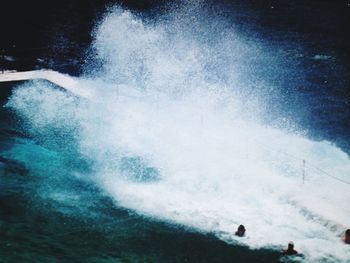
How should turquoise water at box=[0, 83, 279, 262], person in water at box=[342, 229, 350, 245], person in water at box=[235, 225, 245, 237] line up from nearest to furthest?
1. turquoise water at box=[0, 83, 279, 262]
2. person in water at box=[342, 229, 350, 245]
3. person in water at box=[235, 225, 245, 237]

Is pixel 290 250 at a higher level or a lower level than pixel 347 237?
lower

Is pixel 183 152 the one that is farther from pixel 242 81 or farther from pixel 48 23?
pixel 48 23

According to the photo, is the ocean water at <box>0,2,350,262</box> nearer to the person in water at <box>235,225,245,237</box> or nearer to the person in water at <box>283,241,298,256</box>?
the person in water at <box>235,225,245,237</box>

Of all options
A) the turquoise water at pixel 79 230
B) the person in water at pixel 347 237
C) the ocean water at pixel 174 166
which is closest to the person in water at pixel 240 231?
the ocean water at pixel 174 166

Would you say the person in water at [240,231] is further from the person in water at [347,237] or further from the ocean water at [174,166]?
the person in water at [347,237]

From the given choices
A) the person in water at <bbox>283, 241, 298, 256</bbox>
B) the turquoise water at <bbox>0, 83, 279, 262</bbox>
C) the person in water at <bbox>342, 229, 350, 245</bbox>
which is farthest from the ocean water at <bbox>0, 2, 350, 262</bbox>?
the person in water at <bbox>283, 241, 298, 256</bbox>

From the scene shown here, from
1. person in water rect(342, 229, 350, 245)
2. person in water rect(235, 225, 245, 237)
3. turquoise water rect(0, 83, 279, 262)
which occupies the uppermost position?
person in water rect(342, 229, 350, 245)

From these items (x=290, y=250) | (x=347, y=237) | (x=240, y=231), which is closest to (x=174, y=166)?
(x=240, y=231)

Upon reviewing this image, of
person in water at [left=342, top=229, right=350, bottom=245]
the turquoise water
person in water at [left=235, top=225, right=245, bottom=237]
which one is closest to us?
the turquoise water

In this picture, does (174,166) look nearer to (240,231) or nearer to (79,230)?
(240,231)
